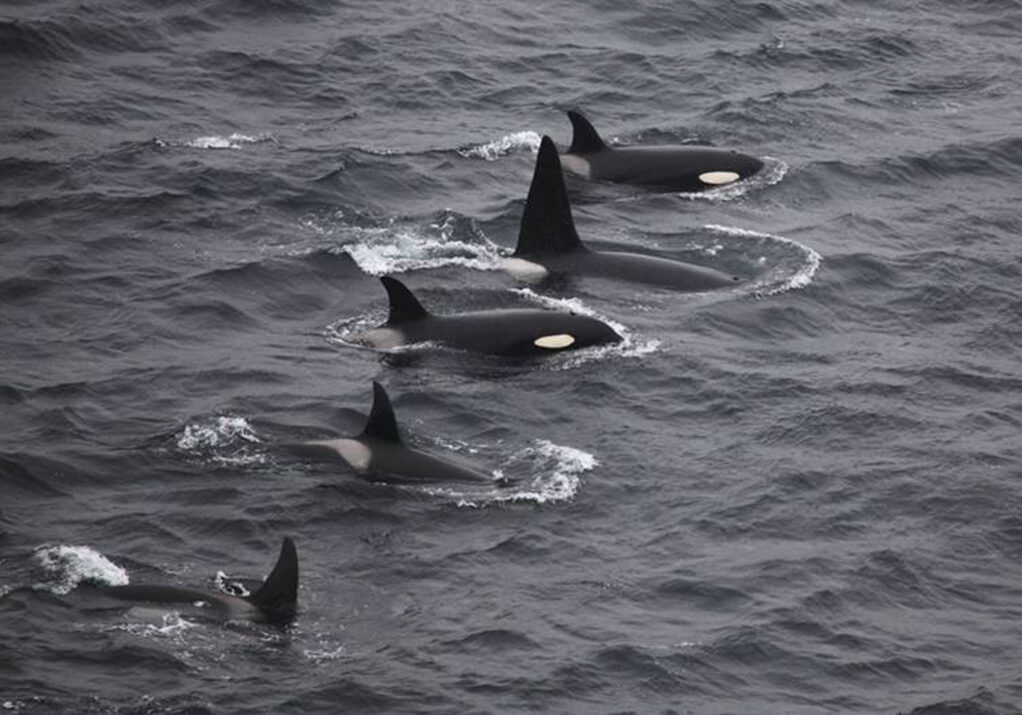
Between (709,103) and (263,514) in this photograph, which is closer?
(263,514)

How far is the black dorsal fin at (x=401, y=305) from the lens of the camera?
31047 mm

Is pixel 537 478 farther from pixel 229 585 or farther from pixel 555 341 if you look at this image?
pixel 229 585

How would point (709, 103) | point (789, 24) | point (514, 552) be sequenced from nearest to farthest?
point (514, 552) < point (709, 103) < point (789, 24)

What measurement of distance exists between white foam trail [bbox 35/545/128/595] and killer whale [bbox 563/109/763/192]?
51.2 ft

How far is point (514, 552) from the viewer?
2597 cm

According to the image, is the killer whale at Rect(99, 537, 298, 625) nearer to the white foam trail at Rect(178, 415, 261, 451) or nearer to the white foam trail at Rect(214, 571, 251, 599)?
the white foam trail at Rect(214, 571, 251, 599)

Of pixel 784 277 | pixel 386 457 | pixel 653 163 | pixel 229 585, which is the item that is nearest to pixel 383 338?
pixel 386 457

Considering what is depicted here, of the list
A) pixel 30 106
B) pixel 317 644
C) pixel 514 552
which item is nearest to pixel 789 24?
pixel 30 106

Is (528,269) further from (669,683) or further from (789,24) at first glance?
(789,24)

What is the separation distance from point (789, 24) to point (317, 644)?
28.1m

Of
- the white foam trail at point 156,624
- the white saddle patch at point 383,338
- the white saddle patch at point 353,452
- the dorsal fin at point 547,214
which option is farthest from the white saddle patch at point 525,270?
the white foam trail at point 156,624

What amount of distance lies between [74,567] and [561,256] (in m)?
12.0

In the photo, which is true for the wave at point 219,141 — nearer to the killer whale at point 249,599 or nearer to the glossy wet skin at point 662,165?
the glossy wet skin at point 662,165

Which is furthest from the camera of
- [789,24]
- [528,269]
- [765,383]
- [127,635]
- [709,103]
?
[789,24]
